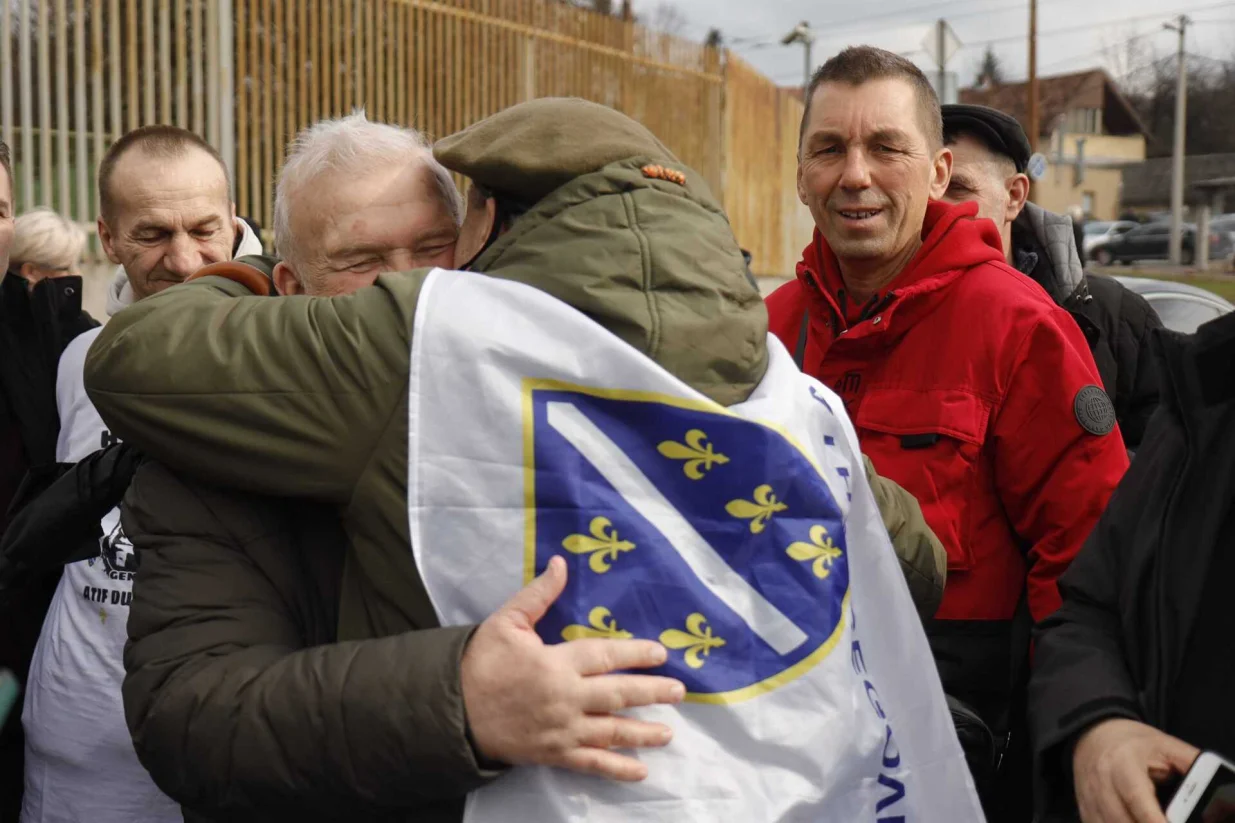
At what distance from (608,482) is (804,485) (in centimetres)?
24

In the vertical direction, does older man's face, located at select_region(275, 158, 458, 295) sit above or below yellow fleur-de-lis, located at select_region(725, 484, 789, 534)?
above

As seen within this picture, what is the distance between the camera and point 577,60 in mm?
11938

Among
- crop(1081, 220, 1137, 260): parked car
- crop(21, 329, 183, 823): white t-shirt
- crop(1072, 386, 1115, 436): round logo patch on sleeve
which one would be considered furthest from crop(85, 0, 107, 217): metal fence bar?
crop(1081, 220, 1137, 260): parked car

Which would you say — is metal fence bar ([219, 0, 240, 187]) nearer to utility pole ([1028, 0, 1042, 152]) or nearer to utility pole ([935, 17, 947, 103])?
utility pole ([935, 17, 947, 103])

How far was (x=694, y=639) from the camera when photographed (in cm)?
138

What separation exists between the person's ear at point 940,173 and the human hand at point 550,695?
1.76 m

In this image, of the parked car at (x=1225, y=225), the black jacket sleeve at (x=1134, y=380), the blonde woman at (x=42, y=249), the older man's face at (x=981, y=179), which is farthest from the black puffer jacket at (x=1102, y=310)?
the parked car at (x=1225, y=225)

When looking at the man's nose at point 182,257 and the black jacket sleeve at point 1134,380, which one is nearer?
the man's nose at point 182,257

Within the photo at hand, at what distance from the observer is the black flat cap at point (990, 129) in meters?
3.51

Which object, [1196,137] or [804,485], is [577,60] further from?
[1196,137]

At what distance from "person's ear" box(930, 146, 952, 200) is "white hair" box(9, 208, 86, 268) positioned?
324 cm

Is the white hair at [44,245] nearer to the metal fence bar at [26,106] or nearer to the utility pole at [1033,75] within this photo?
the metal fence bar at [26,106]

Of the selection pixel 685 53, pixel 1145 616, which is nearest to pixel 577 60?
pixel 685 53

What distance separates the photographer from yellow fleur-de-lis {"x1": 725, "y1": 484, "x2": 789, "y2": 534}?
1.40 meters
